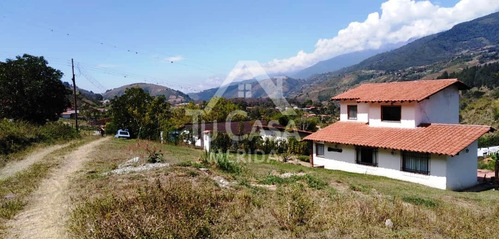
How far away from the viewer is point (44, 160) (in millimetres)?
13180

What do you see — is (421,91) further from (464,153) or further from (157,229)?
(157,229)

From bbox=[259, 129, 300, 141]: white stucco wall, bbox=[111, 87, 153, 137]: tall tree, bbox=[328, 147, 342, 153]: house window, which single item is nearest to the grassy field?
bbox=[328, 147, 342, 153]: house window

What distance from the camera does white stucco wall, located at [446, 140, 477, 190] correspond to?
50.5ft

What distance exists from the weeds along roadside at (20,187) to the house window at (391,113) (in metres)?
18.2

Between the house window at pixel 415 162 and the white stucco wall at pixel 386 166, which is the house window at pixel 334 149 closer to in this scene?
the white stucco wall at pixel 386 166

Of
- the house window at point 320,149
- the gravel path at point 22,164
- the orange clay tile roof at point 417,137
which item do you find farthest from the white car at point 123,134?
the orange clay tile roof at point 417,137

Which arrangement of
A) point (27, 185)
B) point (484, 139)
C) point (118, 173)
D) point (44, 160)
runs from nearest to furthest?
point (27, 185) < point (118, 173) < point (44, 160) < point (484, 139)

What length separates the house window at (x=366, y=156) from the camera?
1839cm

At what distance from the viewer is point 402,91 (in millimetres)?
19500

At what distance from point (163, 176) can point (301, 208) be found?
4.83 meters

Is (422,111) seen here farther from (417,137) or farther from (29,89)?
(29,89)

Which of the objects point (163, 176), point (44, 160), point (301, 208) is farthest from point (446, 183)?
point (44, 160)

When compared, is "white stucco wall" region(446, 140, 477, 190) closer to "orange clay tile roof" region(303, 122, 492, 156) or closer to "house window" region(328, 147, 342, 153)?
A: "orange clay tile roof" region(303, 122, 492, 156)

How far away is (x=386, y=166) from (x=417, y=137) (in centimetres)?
233
